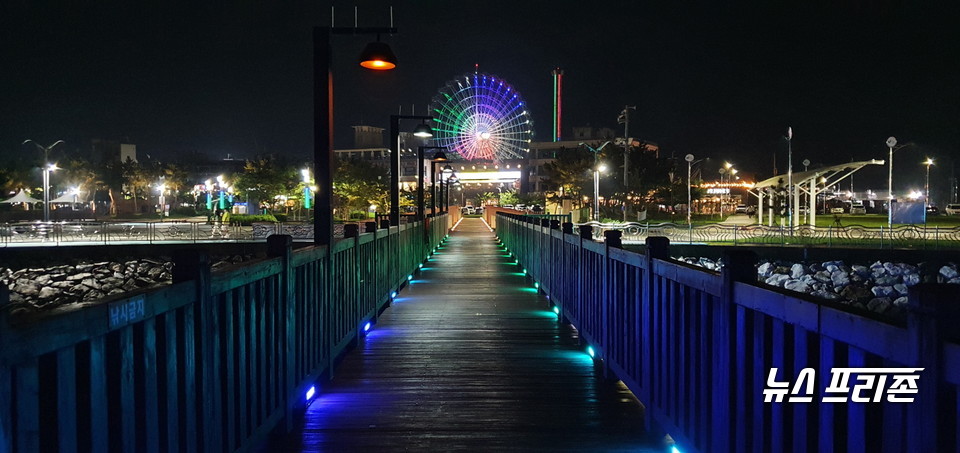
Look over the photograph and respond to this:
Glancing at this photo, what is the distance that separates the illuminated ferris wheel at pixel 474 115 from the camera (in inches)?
2751

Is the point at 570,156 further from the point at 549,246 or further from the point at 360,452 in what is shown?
the point at 360,452

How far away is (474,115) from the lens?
7081 cm

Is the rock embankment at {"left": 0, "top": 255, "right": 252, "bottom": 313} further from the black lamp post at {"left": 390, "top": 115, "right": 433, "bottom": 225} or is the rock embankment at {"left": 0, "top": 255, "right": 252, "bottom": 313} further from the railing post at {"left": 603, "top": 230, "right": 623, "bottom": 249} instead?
the railing post at {"left": 603, "top": 230, "right": 623, "bottom": 249}

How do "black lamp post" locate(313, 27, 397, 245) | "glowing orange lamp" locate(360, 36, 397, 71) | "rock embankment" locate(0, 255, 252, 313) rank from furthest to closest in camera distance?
1. "rock embankment" locate(0, 255, 252, 313)
2. "glowing orange lamp" locate(360, 36, 397, 71)
3. "black lamp post" locate(313, 27, 397, 245)

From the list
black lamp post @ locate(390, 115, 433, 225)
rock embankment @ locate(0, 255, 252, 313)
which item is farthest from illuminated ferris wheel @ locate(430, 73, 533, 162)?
black lamp post @ locate(390, 115, 433, 225)

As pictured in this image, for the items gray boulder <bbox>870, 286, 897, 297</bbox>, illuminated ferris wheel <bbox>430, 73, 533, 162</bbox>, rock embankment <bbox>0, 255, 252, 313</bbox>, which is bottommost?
rock embankment <bbox>0, 255, 252, 313</bbox>

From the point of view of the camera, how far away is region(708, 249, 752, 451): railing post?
3232 millimetres

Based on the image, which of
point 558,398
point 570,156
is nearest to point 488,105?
point 570,156

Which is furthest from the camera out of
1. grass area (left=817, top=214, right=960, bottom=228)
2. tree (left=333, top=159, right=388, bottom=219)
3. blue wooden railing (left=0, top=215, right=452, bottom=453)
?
tree (left=333, top=159, right=388, bottom=219)

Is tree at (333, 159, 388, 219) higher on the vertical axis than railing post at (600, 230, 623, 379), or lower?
higher

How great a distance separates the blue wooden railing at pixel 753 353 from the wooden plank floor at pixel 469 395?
0.43 meters

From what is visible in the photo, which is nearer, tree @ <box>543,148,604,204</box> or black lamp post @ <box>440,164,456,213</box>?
black lamp post @ <box>440,164,456,213</box>

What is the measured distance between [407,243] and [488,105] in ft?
190

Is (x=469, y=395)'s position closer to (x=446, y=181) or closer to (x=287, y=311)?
(x=287, y=311)
